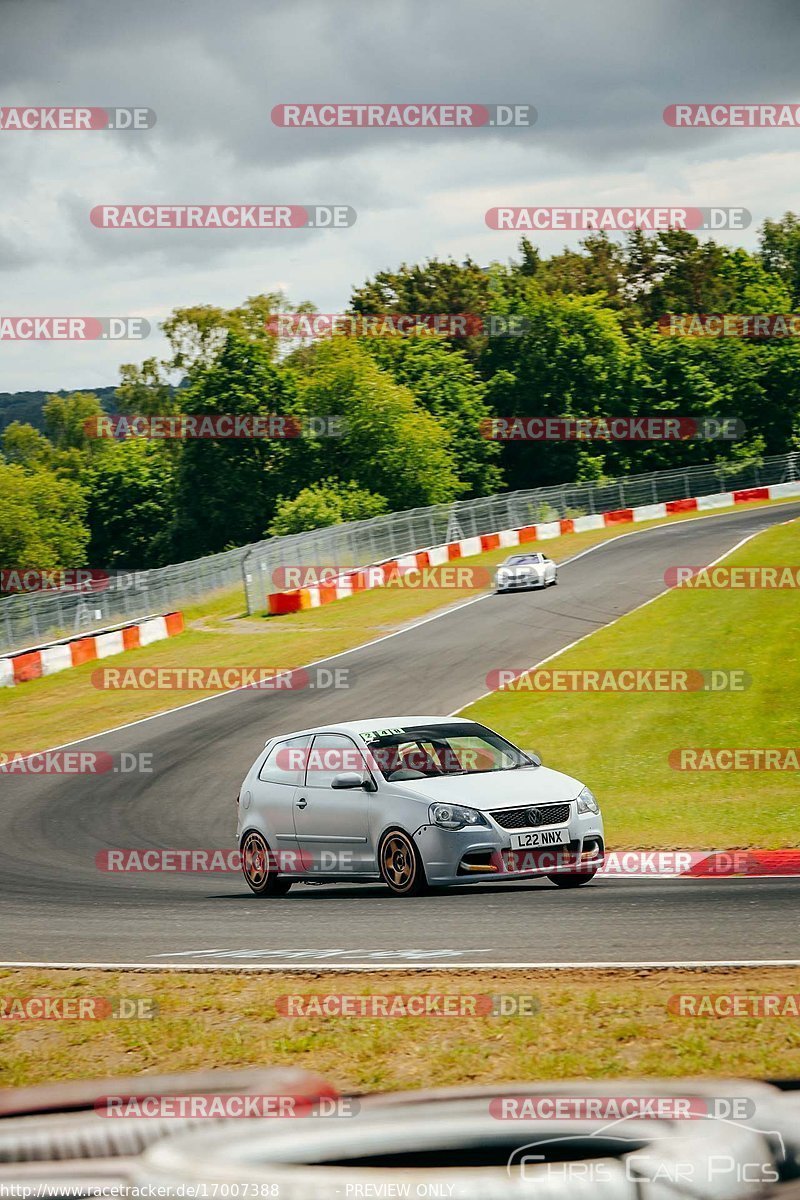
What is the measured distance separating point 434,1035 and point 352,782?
5.28 m

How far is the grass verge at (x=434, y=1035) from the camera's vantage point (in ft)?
20.4

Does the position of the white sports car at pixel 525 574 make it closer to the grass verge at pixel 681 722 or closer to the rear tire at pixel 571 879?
the grass verge at pixel 681 722

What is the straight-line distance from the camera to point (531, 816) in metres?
11.6

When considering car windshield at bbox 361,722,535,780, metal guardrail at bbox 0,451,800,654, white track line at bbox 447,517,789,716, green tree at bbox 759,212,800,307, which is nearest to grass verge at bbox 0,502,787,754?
metal guardrail at bbox 0,451,800,654

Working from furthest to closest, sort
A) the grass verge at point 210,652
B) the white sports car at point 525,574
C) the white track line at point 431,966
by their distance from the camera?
the white sports car at point 525,574 → the grass verge at point 210,652 → the white track line at point 431,966

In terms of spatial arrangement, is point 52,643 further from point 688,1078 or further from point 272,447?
point 272,447

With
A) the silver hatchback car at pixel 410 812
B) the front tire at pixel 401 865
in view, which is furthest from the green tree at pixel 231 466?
the front tire at pixel 401 865

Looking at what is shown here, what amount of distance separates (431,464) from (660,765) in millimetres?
56712

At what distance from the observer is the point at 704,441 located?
81.1 meters

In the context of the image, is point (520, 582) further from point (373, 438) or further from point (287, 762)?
point (373, 438)

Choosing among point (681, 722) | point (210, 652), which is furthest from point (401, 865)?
point (210, 652)

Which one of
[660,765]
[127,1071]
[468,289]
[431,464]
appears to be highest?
[468,289]

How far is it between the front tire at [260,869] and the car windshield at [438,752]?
160cm

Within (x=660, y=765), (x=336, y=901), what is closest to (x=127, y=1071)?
(x=336, y=901)
